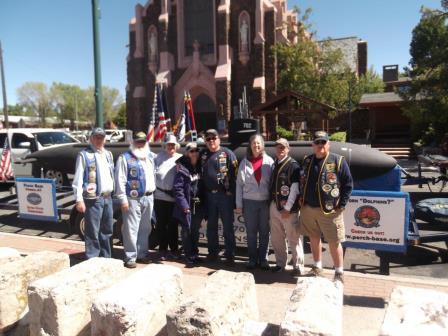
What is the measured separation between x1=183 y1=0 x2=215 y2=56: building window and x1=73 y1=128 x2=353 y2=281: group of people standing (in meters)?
23.5

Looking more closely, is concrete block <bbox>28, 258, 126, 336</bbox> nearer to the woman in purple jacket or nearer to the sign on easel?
the woman in purple jacket

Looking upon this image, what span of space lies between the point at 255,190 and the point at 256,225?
1.63ft

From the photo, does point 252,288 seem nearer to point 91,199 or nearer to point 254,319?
point 254,319

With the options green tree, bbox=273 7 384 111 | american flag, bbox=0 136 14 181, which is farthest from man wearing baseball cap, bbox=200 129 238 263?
green tree, bbox=273 7 384 111

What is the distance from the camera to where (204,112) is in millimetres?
27797

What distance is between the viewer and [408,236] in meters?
5.42

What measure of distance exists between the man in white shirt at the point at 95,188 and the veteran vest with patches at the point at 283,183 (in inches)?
87.7

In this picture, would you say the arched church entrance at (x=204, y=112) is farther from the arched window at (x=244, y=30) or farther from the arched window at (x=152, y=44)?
the arched window at (x=152, y=44)

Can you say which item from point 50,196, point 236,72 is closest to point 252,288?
point 50,196

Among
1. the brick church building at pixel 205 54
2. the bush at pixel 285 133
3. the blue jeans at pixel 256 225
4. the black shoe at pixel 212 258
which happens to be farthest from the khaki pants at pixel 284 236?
the brick church building at pixel 205 54

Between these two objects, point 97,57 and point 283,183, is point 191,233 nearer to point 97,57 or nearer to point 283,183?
point 283,183

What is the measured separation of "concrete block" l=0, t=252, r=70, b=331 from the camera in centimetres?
396

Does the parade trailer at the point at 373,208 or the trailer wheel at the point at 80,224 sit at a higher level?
the parade trailer at the point at 373,208

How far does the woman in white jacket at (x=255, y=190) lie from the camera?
519 cm
